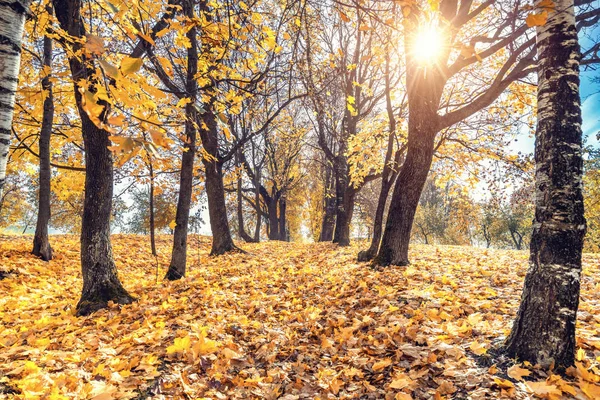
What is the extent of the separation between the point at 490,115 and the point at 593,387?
9.14m

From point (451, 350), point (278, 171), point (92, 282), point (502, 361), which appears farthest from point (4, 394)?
point (278, 171)

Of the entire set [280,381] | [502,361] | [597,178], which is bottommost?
[280,381]

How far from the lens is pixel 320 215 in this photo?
29.5 m

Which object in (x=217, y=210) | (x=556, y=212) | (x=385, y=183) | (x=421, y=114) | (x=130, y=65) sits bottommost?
(x=556, y=212)

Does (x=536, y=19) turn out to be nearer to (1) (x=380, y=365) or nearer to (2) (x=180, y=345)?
(1) (x=380, y=365)

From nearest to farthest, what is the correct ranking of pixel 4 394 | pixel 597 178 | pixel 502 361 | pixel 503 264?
pixel 4 394, pixel 502 361, pixel 503 264, pixel 597 178

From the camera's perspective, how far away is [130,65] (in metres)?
1.60

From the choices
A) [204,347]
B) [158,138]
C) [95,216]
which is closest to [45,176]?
[95,216]

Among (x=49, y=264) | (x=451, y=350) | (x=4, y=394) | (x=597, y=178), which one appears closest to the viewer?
(x=4, y=394)

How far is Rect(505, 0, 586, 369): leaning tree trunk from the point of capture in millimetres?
2598

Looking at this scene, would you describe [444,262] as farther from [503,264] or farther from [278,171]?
[278,171]

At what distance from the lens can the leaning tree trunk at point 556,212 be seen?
2.60 m

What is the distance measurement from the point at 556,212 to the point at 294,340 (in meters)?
2.98

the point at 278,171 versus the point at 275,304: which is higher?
the point at 278,171
